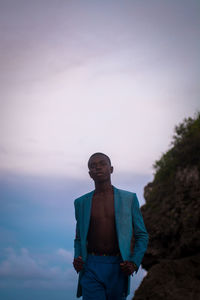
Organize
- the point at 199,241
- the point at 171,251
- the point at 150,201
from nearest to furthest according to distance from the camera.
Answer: the point at 199,241
the point at 171,251
the point at 150,201

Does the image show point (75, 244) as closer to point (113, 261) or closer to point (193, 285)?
point (113, 261)

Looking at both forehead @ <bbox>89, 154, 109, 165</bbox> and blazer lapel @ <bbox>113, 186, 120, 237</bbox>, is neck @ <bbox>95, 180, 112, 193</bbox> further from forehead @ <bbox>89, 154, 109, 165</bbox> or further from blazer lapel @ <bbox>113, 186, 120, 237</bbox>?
forehead @ <bbox>89, 154, 109, 165</bbox>

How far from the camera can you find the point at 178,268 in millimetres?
8195

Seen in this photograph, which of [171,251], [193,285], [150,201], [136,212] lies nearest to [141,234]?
[136,212]

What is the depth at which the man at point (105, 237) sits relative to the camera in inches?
142

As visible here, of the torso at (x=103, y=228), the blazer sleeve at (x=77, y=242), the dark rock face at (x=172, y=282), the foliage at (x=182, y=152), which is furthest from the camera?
the foliage at (x=182, y=152)

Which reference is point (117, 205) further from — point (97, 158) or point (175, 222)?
point (175, 222)

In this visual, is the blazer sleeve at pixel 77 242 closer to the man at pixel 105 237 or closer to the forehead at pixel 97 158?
the man at pixel 105 237

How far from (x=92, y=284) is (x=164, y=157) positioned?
9.59 metres

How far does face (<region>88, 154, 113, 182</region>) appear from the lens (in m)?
3.93

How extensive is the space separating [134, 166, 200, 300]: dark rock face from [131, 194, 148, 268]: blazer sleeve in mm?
4440

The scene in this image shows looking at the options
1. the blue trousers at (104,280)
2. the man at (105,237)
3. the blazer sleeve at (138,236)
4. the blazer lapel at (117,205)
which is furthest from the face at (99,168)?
the blue trousers at (104,280)

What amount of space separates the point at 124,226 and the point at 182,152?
8.53 metres

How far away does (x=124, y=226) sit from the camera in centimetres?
373
